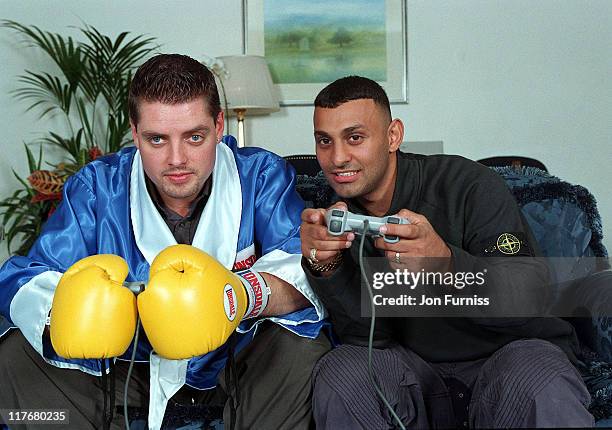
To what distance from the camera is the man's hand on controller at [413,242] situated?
1.38 m

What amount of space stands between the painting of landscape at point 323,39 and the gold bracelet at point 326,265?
2246 millimetres

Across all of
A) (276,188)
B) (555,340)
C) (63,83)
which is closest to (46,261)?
(276,188)

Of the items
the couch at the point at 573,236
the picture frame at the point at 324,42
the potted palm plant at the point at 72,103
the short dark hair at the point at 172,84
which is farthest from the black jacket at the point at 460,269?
the picture frame at the point at 324,42

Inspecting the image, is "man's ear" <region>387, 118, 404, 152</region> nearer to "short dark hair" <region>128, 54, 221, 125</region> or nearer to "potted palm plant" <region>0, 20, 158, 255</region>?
"short dark hair" <region>128, 54, 221, 125</region>

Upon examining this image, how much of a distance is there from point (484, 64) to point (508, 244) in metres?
2.28

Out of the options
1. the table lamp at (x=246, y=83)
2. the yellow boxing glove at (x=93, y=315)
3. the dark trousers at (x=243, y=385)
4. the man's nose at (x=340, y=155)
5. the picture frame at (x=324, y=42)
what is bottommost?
the dark trousers at (x=243, y=385)

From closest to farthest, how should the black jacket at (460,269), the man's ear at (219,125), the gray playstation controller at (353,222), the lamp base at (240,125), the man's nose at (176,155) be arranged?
the gray playstation controller at (353,222) < the black jacket at (460,269) < the man's nose at (176,155) < the man's ear at (219,125) < the lamp base at (240,125)

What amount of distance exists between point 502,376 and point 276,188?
0.68 m

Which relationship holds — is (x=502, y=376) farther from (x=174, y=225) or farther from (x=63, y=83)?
(x=63, y=83)

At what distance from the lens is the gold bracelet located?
5.09 feet

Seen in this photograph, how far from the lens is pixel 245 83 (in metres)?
3.38

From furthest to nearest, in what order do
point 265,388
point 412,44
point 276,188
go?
1. point 412,44
2. point 276,188
3. point 265,388

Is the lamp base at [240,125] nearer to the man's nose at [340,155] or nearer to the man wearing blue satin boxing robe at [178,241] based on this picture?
the man wearing blue satin boxing robe at [178,241]

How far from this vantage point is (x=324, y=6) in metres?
3.68
